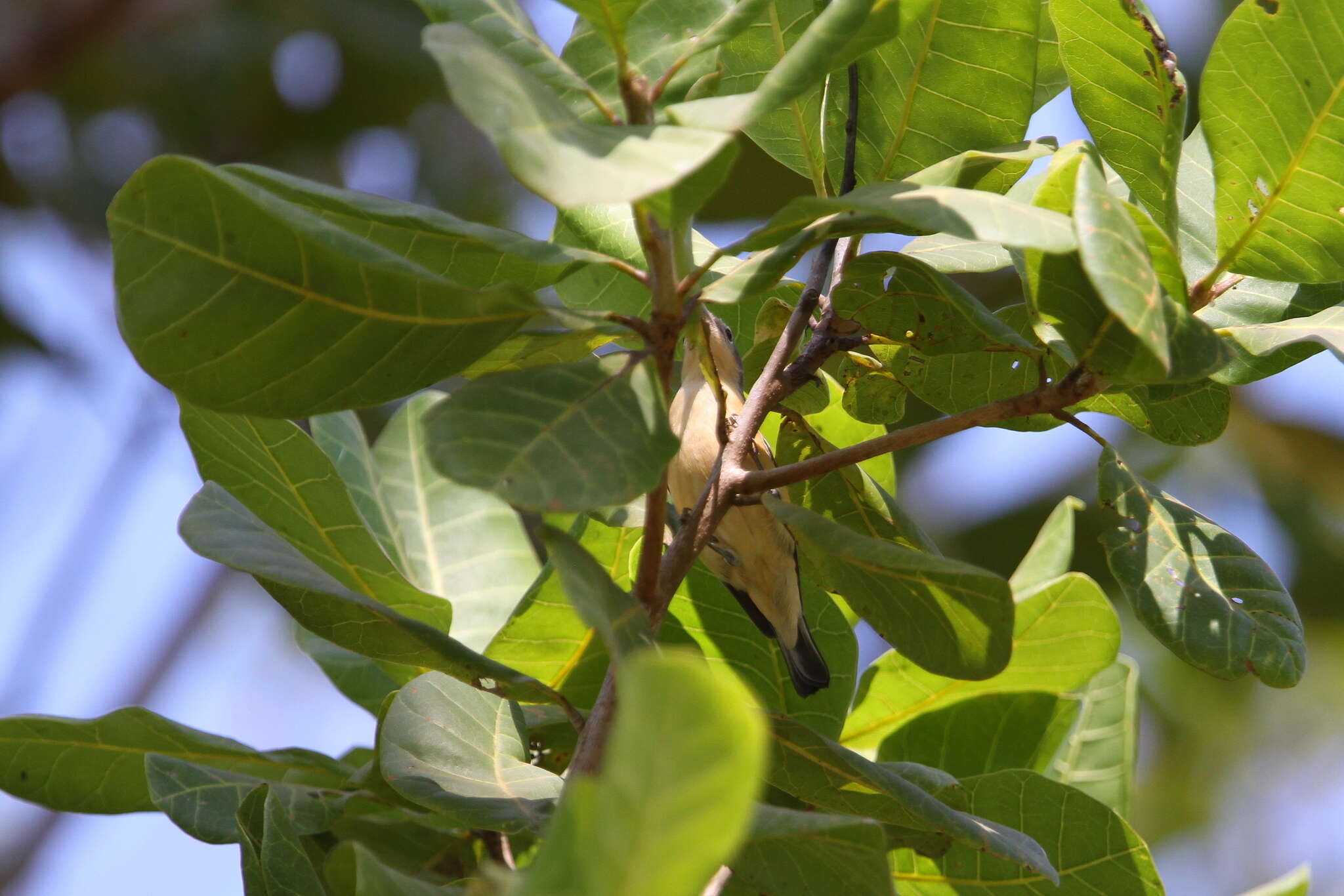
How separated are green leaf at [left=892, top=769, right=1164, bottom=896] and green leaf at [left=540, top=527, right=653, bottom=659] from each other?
2.12 ft

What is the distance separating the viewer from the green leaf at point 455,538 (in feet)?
6.88

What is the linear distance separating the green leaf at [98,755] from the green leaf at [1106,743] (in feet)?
4.01

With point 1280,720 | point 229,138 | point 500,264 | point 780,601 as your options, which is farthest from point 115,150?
point 1280,720

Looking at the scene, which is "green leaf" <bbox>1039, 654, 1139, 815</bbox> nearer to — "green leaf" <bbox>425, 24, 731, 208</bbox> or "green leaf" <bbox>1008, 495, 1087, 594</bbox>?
"green leaf" <bbox>1008, 495, 1087, 594</bbox>

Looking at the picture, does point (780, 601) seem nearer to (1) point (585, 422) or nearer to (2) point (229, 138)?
(1) point (585, 422)

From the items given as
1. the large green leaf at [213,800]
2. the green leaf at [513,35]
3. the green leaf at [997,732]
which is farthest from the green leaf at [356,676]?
the green leaf at [513,35]

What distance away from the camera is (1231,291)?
1.43m

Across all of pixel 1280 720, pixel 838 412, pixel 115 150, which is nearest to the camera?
pixel 838 412

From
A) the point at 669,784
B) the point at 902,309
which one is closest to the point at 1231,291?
the point at 902,309

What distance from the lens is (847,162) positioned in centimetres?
141

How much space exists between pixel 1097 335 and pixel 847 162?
0.41 meters

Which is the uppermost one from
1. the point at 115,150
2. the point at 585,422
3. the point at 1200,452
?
the point at 585,422

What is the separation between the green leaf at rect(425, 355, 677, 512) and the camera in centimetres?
94

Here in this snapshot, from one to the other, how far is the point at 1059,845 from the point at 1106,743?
20.3 inches
